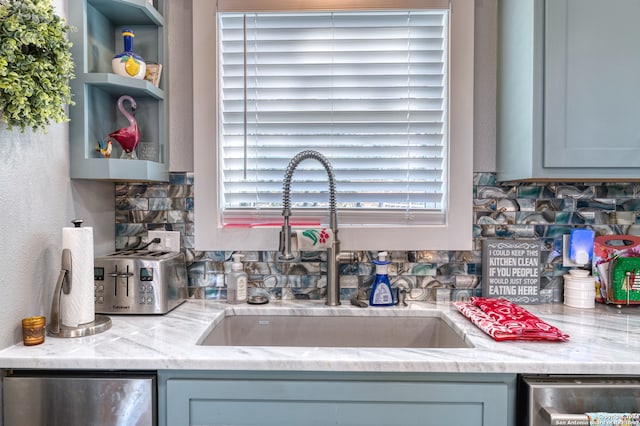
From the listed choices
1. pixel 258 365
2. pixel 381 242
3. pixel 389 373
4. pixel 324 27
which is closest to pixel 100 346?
pixel 258 365

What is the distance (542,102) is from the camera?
137cm

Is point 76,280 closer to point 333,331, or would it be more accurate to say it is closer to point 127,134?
point 127,134

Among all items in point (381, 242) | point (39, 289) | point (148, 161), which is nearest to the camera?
point (39, 289)

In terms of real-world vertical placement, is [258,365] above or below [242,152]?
below

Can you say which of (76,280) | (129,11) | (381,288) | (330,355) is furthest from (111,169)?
(381,288)

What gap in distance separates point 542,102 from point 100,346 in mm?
1520

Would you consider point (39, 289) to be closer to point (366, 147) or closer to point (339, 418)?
point (339, 418)

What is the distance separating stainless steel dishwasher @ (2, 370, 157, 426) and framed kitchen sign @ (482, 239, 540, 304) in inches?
48.9

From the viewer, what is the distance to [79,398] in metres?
1.09

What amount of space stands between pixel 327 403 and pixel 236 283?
0.68m

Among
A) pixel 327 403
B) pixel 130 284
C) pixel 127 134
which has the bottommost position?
pixel 327 403

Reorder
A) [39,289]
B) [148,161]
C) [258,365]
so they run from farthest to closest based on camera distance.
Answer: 1. [148,161]
2. [39,289]
3. [258,365]

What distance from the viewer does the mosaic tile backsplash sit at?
5.49 feet

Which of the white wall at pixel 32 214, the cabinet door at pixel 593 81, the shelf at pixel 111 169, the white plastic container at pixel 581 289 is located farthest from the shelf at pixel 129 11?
the white plastic container at pixel 581 289
